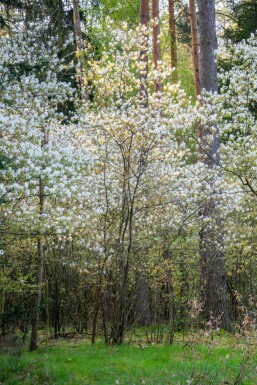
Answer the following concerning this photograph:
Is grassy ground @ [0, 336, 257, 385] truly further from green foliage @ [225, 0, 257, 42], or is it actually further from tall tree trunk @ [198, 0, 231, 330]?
green foliage @ [225, 0, 257, 42]

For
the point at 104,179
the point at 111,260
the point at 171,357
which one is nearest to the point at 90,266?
the point at 111,260

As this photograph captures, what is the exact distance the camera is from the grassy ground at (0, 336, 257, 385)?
6.01m

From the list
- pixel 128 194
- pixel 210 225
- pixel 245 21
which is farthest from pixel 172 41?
pixel 128 194

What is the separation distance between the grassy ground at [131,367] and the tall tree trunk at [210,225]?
6.05 ft

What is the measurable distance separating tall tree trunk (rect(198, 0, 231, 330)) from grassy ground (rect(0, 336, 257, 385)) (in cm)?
184

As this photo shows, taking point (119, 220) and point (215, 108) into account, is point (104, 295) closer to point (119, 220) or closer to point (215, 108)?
point (119, 220)

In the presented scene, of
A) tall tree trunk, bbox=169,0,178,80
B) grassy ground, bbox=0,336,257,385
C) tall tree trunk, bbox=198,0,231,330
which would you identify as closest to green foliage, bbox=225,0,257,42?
tall tree trunk, bbox=169,0,178,80

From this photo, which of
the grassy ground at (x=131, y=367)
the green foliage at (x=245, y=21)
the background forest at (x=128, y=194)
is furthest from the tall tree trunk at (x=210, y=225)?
the green foliage at (x=245, y=21)

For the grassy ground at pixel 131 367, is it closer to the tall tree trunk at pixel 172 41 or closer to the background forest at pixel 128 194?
the background forest at pixel 128 194

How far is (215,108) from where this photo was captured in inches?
332

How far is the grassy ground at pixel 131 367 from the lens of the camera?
6.01 meters

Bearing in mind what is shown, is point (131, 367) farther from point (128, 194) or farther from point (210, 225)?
point (210, 225)

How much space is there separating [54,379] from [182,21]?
785 inches

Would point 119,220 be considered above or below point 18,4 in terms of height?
below
